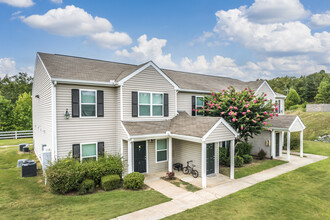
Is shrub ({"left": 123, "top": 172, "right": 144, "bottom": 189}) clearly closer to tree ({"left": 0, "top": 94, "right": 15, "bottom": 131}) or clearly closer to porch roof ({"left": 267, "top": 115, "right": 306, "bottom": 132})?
porch roof ({"left": 267, "top": 115, "right": 306, "bottom": 132})

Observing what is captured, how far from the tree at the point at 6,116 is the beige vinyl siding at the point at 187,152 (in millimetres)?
26718

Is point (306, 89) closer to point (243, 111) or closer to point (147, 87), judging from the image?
point (243, 111)

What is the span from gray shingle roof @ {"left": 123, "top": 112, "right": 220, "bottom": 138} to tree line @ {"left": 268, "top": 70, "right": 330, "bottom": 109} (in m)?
47.5

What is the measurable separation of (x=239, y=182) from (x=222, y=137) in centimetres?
279

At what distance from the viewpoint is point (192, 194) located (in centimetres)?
901

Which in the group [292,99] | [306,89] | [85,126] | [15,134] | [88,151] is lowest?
[15,134]

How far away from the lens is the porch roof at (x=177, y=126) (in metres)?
10.4

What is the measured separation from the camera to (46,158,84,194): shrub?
859cm

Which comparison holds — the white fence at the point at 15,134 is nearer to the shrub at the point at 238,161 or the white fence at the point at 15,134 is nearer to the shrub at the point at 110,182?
the shrub at the point at 110,182

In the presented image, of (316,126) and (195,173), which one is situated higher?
(316,126)

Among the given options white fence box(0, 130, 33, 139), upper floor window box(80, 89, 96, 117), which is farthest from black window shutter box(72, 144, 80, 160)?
white fence box(0, 130, 33, 139)

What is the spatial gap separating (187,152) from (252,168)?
4979 mm

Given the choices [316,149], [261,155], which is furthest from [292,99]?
[261,155]

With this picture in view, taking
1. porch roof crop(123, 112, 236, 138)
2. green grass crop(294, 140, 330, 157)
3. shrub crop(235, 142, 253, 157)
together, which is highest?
porch roof crop(123, 112, 236, 138)
